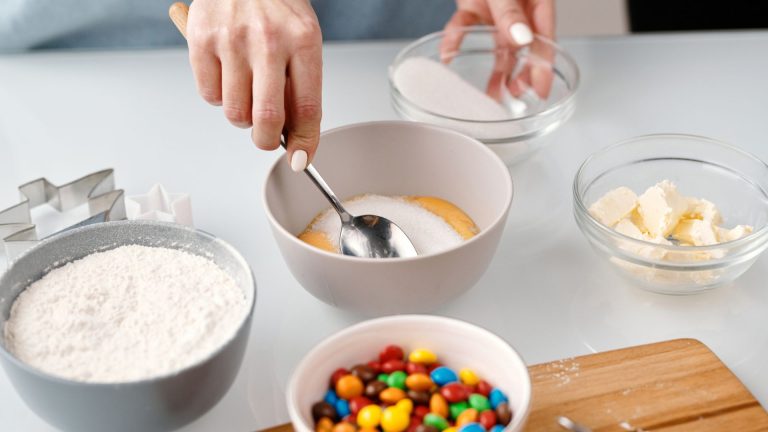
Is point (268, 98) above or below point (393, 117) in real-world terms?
above

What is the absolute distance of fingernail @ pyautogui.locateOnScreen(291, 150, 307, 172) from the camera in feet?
3.36

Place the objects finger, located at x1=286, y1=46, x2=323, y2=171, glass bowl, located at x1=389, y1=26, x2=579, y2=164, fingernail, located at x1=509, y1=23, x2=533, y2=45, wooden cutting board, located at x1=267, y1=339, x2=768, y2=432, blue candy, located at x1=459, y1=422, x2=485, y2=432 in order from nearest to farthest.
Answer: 1. blue candy, located at x1=459, y1=422, x2=485, y2=432
2. wooden cutting board, located at x1=267, y1=339, x2=768, y2=432
3. finger, located at x1=286, y1=46, x2=323, y2=171
4. glass bowl, located at x1=389, y1=26, x2=579, y2=164
5. fingernail, located at x1=509, y1=23, x2=533, y2=45

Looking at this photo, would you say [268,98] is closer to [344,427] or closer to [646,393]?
[344,427]

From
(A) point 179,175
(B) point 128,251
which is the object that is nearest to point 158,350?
(B) point 128,251

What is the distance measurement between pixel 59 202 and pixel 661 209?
0.79 metres

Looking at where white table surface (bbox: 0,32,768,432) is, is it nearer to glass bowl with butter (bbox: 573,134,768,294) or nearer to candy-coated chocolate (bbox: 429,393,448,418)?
glass bowl with butter (bbox: 573,134,768,294)

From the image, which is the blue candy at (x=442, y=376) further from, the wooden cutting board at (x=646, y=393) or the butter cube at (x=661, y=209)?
the butter cube at (x=661, y=209)

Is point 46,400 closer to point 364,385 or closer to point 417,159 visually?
point 364,385

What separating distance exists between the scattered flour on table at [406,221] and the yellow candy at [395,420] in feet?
0.90

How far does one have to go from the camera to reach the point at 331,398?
2.82ft

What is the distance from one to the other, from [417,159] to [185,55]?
1.84 feet

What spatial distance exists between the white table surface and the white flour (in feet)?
0.37

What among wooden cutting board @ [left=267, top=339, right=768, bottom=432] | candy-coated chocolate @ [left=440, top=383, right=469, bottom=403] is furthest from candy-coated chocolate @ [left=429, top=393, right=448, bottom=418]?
wooden cutting board @ [left=267, top=339, right=768, bottom=432]

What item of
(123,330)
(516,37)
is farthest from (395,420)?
(516,37)
